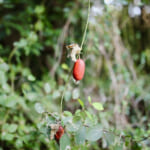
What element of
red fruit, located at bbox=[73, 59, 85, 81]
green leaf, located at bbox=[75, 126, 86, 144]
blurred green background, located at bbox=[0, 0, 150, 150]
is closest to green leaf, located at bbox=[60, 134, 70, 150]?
green leaf, located at bbox=[75, 126, 86, 144]

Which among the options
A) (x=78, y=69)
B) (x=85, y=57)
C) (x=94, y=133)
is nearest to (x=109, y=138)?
(x=94, y=133)

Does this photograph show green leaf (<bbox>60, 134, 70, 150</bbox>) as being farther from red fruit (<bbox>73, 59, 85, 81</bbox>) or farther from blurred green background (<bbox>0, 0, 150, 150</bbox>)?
blurred green background (<bbox>0, 0, 150, 150</bbox>)

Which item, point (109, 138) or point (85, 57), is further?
point (85, 57)

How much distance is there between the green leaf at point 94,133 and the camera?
1.92 feet

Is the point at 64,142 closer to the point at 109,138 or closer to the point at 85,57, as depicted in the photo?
the point at 109,138

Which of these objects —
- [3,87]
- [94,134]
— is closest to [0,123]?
[3,87]

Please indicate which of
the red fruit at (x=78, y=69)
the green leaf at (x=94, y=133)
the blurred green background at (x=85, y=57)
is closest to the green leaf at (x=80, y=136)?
the green leaf at (x=94, y=133)

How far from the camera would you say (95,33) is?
1.43 meters

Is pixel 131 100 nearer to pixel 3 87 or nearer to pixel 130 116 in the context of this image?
pixel 130 116

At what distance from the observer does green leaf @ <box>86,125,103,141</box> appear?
586mm

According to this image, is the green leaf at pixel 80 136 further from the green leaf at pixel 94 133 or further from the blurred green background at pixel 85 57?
the blurred green background at pixel 85 57

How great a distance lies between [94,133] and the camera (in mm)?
596

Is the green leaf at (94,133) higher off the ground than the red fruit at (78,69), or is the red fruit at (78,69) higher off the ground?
the red fruit at (78,69)

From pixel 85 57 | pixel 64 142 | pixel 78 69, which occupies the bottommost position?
pixel 64 142
